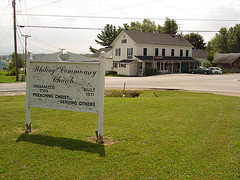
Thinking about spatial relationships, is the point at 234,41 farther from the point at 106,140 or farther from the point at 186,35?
the point at 106,140

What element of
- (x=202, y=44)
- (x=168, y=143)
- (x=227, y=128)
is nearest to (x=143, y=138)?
(x=168, y=143)

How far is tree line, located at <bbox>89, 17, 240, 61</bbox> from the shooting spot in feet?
281

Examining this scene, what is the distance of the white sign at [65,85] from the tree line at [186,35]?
77292mm

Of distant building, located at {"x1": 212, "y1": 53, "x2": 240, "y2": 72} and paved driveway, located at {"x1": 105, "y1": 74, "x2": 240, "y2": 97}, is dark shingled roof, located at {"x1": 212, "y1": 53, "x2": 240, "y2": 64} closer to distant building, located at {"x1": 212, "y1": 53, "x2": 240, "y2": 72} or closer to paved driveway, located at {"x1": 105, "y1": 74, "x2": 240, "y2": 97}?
distant building, located at {"x1": 212, "y1": 53, "x2": 240, "y2": 72}

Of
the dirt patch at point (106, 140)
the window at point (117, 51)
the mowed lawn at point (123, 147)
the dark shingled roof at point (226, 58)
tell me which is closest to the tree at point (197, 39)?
the dark shingled roof at point (226, 58)

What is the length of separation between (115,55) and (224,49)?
62.7 metres

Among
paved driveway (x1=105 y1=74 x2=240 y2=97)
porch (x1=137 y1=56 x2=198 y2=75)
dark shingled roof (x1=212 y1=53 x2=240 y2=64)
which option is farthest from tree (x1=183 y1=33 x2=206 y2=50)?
paved driveway (x1=105 y1=74 x2=240 y2=97)

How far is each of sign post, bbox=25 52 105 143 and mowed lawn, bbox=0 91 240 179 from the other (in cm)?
74

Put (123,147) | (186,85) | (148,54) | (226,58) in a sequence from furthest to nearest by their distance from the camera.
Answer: (226,58)
(148,54)
(186,85)
(123,147)

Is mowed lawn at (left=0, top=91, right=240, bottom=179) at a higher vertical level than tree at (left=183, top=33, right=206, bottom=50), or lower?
lower

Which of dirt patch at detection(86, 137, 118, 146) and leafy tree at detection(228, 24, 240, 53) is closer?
dirt patch at detection(86, 137, 118, 146)

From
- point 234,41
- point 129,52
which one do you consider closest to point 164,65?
point 129,52

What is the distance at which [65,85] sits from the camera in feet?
23.1

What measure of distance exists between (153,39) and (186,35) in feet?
147
